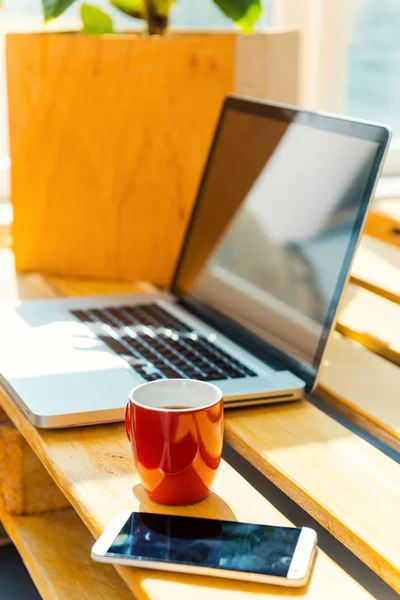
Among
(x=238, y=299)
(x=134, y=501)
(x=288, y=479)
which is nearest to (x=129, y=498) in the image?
(x=134, y=501)

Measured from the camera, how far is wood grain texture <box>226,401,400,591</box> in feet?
2.03

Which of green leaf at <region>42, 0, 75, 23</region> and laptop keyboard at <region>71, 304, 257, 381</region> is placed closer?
laptop keyboard at <region>71, 304, 257, 381</region>

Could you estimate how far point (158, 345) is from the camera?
37.3 inches

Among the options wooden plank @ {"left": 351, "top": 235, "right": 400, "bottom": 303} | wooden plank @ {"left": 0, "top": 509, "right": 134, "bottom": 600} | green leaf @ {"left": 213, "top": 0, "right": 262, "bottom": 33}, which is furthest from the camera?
green leaf @ {"left": 213, "top": 0, "right": 262, "bottom": 33}

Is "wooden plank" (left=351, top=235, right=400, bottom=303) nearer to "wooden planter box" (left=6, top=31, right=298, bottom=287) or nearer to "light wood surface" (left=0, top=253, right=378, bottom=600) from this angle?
"wooden planter box" (left=6, top=31, right=298, bottom=287)

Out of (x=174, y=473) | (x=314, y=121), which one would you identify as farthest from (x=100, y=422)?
Answer: (x=314, y=121)

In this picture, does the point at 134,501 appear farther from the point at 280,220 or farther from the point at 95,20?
the point at 95,20

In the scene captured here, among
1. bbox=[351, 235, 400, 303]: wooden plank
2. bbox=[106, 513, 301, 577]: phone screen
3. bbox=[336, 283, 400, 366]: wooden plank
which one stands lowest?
bbox=[336, 283, 400, 366]: wooden plank

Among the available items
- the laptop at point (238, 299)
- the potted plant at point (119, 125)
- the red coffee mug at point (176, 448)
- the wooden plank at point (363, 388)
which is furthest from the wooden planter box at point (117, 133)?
the red coffee mug at point (176, 448)

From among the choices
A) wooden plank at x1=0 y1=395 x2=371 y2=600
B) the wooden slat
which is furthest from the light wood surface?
the wooden slat

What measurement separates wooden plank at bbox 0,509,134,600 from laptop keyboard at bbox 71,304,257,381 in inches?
7.5

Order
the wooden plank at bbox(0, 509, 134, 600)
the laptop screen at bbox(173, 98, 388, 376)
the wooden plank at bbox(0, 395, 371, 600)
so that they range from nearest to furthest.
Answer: the wooden plank at bbox(0, 395, 371, 600), the wooden plank at bbox(0, 509, 134, 600), the laptop screen at bbox(173, 98, 388, 376)

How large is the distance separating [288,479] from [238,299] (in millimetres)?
374

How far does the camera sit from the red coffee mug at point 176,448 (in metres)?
0.64
